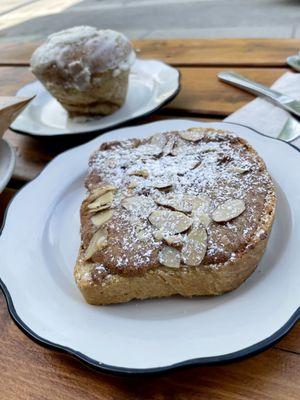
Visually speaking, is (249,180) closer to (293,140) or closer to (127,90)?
(293,140)

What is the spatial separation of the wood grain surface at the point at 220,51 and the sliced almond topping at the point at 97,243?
90 centimetres

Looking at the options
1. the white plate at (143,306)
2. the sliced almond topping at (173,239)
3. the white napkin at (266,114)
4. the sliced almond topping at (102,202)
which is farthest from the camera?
the white napkin at (266,114)

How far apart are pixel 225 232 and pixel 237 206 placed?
62 millimetres

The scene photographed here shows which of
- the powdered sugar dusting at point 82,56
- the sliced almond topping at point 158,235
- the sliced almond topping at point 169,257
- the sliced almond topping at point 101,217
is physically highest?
the powdered sugar dusting at point 82,56

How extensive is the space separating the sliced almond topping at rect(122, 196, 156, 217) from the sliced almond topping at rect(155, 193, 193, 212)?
0.02m

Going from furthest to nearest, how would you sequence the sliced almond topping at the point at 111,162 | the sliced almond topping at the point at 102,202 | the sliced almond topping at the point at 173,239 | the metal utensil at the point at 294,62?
the metal utensil at the point at 294,62, the sliced almond topping at the point at 111,162, the sliced almond topping at the point at 102,202, the sliced almond topping at the point at 173,239

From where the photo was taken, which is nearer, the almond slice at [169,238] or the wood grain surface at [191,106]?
the almond slice at [169,238]

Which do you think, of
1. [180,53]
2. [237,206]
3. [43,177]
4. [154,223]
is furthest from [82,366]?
[180,53]

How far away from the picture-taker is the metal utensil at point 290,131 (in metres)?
0.96

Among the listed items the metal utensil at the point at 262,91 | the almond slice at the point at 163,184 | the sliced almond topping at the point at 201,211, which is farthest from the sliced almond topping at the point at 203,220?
the metal utensil at the point at 262,91

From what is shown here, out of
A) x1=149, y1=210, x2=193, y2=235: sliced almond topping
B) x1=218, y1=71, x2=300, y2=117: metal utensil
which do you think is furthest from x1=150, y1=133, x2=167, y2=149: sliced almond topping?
x1=218, y1=71, x2=300, y2=117: metal utensil

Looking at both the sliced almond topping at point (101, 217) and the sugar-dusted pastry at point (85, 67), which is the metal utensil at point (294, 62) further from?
the sliced almond topping at point (101, 217)

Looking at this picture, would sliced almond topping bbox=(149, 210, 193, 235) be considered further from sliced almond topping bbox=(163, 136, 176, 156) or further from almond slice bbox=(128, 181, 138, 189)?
sliced almond topping bbox=(163, 136, 176, 156)

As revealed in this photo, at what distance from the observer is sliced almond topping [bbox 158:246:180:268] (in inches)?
24.8
